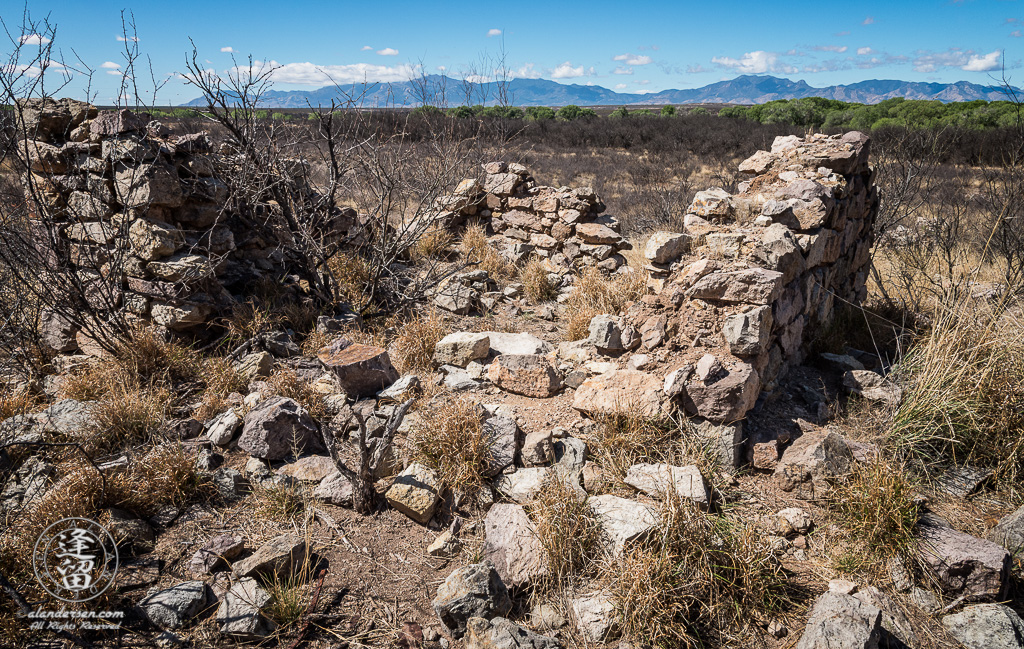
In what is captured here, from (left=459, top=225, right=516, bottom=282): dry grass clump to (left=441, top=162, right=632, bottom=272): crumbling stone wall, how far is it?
247 mm

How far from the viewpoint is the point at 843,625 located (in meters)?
2.50

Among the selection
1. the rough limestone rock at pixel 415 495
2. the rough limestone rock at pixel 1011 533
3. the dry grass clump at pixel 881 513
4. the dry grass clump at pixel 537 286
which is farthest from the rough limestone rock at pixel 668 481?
the dry grass clump at pixel 537 286

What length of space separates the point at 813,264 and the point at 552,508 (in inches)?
136

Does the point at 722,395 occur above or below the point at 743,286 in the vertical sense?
below

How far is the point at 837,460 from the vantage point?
3.48 metres

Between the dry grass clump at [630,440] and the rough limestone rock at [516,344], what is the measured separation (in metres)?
1.37

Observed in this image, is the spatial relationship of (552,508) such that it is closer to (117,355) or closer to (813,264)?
(813,264)

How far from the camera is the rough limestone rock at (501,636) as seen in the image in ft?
8.45

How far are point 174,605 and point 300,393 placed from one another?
192cm

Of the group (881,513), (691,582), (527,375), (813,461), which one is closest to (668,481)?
(691,582)

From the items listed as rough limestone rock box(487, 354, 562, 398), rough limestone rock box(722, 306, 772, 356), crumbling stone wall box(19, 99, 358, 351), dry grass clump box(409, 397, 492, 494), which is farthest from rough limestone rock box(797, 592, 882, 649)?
crumbling stone wall box(19, 99, 358, 351)

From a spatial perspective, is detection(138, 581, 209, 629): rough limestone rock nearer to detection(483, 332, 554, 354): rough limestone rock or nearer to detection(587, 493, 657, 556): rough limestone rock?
detection(587, 493, 657, 556): rough limestone rock

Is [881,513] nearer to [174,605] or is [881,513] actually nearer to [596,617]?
[596,617]

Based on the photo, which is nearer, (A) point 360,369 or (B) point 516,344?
(A) point 360,369
